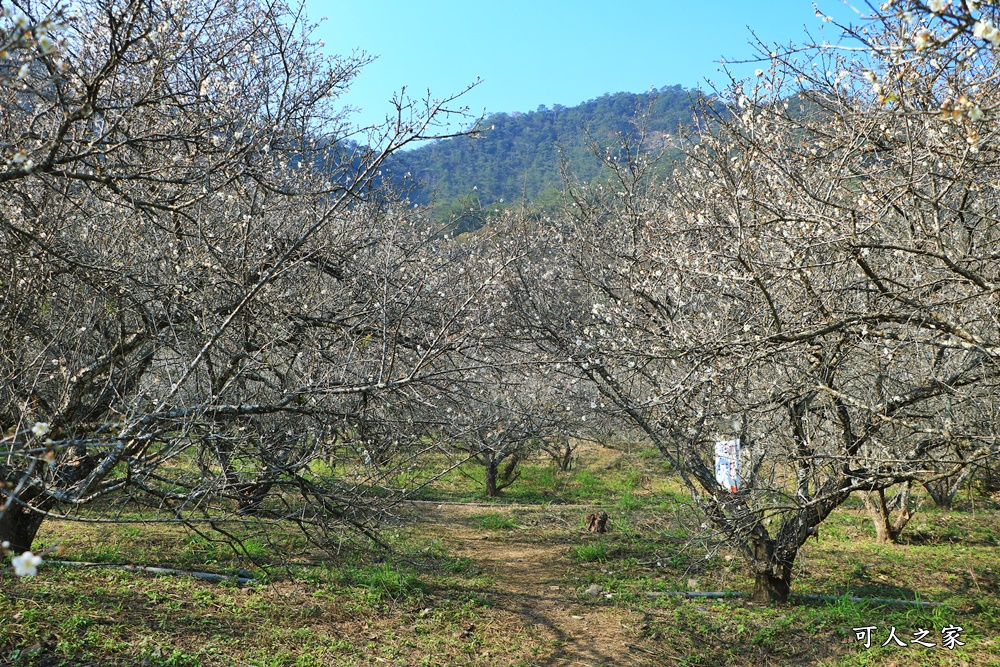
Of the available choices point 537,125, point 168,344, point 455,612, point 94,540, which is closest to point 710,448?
point 455,612

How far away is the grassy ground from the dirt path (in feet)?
0.08

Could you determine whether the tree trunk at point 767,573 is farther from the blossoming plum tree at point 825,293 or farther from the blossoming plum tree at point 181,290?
the blossoming plum tree at point 181,290

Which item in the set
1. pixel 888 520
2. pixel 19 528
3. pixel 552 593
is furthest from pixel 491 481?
pixel 19 528

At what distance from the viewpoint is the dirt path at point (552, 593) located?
507cm

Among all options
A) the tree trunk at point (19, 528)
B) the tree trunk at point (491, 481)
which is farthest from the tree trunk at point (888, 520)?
the tree trunk at point (19, 528)

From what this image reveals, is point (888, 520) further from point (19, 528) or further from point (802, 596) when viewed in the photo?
point (19, 528)

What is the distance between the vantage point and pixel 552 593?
6.38m

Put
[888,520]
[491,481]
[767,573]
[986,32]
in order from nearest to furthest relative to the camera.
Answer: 1. [986,32]
2. [767,573]
3. [888,520]
4. [491,481]

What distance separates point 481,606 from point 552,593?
87 centimetres

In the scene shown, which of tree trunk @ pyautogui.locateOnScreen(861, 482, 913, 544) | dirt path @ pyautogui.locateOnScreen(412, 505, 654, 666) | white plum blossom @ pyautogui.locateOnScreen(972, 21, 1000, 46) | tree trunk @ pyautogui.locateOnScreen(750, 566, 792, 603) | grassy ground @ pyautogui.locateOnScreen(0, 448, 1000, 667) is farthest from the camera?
tree trunk @ pyautogui.locateOnScreen(861, 482, 913, 544)

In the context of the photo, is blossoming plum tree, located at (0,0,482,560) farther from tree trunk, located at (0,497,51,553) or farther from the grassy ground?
the grassy ground

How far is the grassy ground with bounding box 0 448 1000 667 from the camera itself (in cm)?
453

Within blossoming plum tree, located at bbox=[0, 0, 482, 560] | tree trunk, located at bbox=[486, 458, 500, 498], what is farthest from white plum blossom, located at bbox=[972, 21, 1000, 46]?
tree trunk, located at bbox=[486, 458, 500, 498]

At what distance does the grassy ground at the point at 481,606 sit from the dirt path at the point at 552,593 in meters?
0.02
